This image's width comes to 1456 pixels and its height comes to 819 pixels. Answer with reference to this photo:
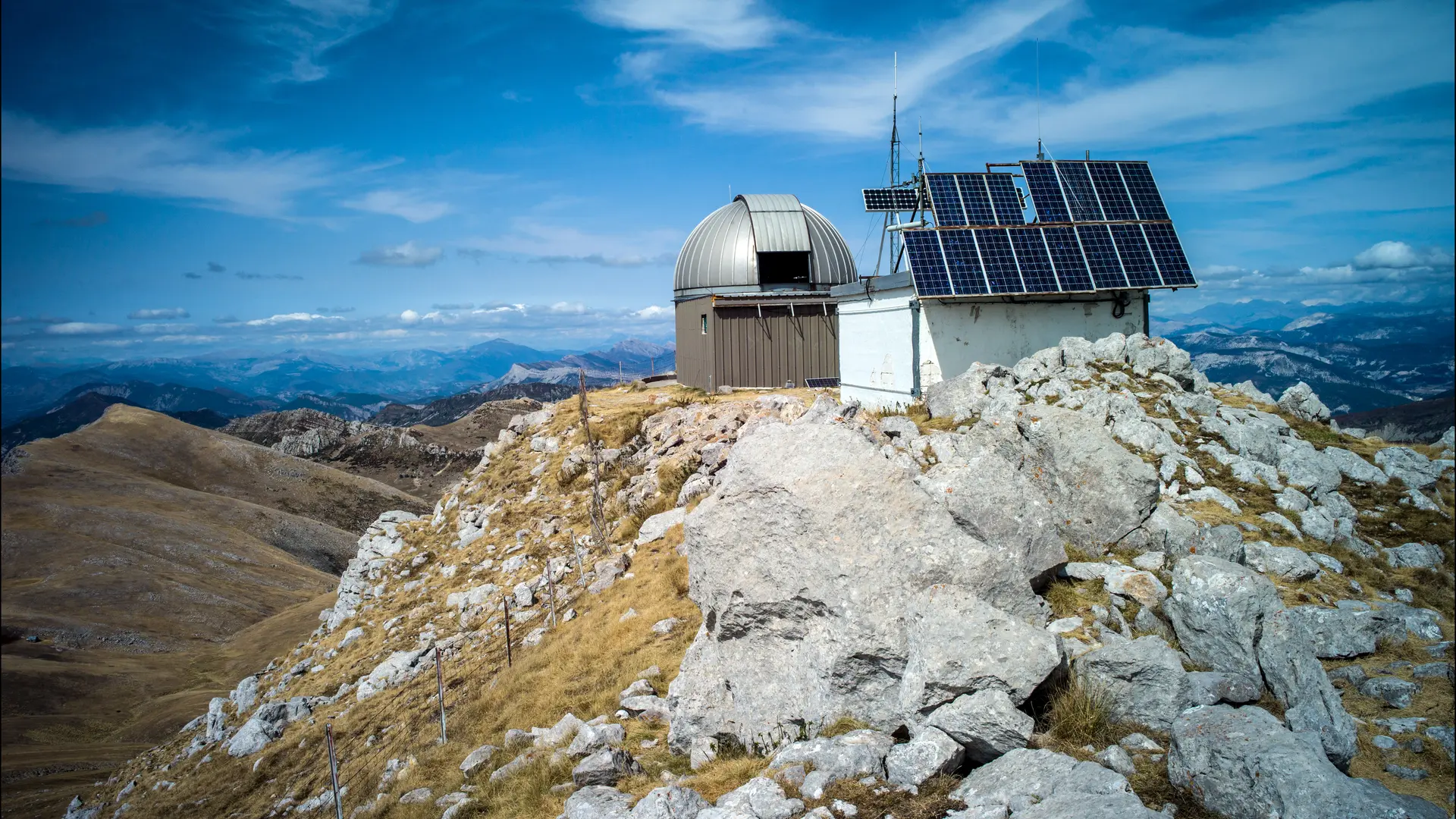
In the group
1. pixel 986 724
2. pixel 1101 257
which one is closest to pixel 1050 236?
pixel 1101 257

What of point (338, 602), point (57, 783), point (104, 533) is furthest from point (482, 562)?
point (104, 533)

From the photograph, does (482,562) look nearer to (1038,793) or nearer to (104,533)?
(1038,793)

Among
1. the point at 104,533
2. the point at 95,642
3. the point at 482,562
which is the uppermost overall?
the point at 482,562

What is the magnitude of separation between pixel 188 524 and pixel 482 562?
3550 centimetres

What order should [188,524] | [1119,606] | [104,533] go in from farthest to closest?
[188,524], [104,533], [1119,606]

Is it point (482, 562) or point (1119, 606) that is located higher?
point (1119, 606)

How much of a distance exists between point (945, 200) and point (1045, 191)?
9.15 ft

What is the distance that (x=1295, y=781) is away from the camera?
193 inches

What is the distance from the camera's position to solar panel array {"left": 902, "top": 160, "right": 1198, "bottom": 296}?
60.3 feet

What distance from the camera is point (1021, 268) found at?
1855 cm

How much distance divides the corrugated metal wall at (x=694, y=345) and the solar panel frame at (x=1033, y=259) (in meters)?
13.1

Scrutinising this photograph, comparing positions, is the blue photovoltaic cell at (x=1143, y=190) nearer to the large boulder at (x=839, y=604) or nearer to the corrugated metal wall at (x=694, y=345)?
the corrugated metal wall at (x=694, y=345)

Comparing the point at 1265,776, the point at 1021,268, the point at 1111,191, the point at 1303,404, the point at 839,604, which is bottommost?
the point at 1265,776

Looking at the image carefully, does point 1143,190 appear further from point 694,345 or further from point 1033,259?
point 694,345
